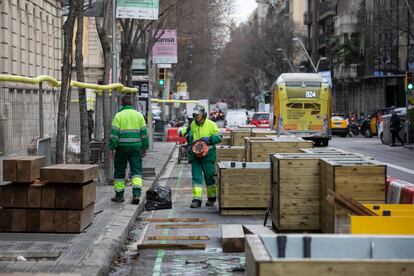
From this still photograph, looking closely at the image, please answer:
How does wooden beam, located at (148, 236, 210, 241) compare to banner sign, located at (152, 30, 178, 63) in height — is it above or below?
below

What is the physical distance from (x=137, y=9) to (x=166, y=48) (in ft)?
56.0

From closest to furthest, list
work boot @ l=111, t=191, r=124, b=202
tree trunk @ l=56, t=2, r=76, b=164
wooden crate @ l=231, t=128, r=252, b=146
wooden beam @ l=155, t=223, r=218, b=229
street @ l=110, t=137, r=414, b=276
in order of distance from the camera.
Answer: street @ l=110, t=137, r=414, b=276 < wooden beam @ l=155, t=223, r=218, b=229 < tree trunk @ l=56, t=2, r=76, b=164 < work boot @ l=111, t=191, r=124, b=202 < wooden crate @ l=231, t=128, r=252, b=146

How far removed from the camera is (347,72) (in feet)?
248

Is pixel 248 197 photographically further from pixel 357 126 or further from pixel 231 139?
pixel 357 126

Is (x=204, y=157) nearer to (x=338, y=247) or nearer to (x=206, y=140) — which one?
(x=206, y=140)

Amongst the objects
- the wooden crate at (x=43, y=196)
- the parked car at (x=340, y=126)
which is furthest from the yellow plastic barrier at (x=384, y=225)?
the parked car at (x=340, y=126)

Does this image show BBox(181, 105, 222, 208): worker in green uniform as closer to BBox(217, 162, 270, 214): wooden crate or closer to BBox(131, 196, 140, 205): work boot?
BBox(217, 162, 270, 214): wooden crate

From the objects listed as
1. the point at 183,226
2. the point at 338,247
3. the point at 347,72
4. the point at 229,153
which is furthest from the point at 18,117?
the point at 347,72

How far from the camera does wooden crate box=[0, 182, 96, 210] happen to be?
9828 mm

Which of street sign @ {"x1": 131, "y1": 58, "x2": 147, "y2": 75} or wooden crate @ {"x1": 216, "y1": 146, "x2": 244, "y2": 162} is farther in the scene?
street sign @ {"x1": 131, "y1": 58, "x2": 147, "y2": 75}

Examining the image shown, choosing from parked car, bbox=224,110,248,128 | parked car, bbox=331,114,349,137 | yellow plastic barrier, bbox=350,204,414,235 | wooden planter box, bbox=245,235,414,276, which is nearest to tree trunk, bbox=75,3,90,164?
yellow plastic barrier, bbox=350,204,414,235

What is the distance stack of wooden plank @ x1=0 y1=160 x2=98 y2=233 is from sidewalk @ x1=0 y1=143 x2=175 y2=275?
0.14m

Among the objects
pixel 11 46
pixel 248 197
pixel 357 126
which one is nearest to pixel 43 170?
pixel 248 197

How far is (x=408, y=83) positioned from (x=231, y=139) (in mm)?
19036
